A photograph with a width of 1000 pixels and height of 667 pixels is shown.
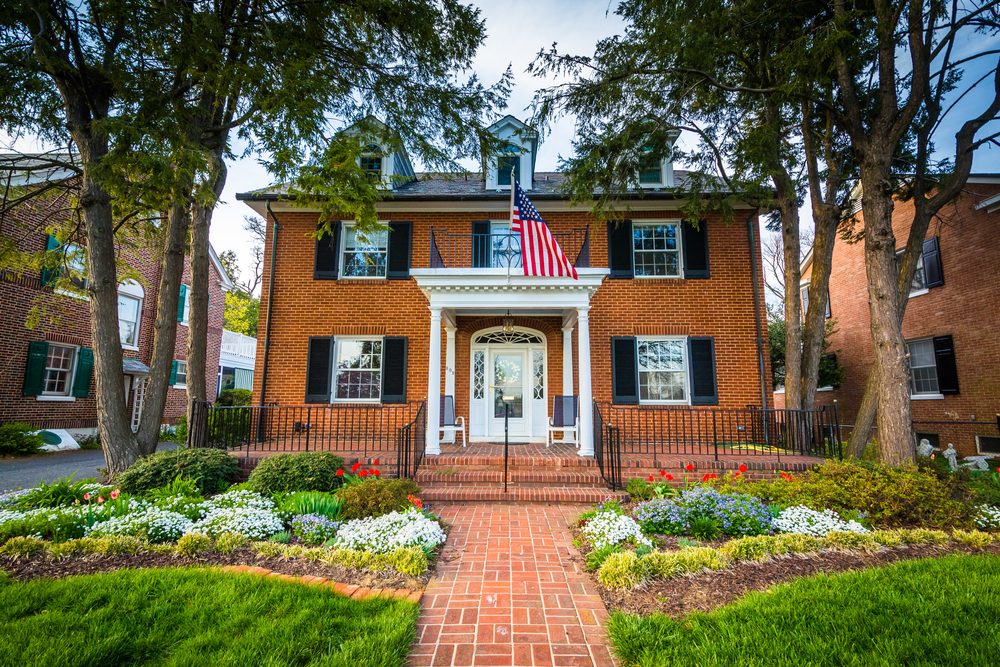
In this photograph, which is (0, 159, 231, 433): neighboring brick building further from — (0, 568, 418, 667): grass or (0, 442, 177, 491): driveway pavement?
(0, 568, 418, 667): grass

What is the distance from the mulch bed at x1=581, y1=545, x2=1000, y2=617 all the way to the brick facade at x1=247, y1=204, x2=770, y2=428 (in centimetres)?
580

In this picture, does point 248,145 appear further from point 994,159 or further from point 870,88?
point 994,159

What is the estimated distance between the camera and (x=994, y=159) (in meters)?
10.5

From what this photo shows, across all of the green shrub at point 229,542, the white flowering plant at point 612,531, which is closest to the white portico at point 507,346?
the white flowering plant at point 612,531

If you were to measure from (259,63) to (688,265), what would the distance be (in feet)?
30.3

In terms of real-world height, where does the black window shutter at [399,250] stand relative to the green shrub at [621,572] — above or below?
above

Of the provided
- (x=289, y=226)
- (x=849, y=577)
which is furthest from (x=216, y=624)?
(x=289, y=226)

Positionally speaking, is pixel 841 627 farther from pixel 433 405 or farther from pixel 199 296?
pixel 199 296

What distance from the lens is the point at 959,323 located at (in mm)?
11523

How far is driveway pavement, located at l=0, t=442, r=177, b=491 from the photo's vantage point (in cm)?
797

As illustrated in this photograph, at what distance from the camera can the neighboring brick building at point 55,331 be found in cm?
1124

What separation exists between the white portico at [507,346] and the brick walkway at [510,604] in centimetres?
317

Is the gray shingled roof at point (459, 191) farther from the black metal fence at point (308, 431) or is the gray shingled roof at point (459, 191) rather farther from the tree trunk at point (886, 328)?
the black metal fence at point (308, 431)

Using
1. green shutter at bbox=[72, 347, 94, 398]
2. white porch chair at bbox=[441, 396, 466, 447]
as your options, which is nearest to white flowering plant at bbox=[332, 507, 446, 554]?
white porch chair at bbox=[441, 396, 466, 447]
